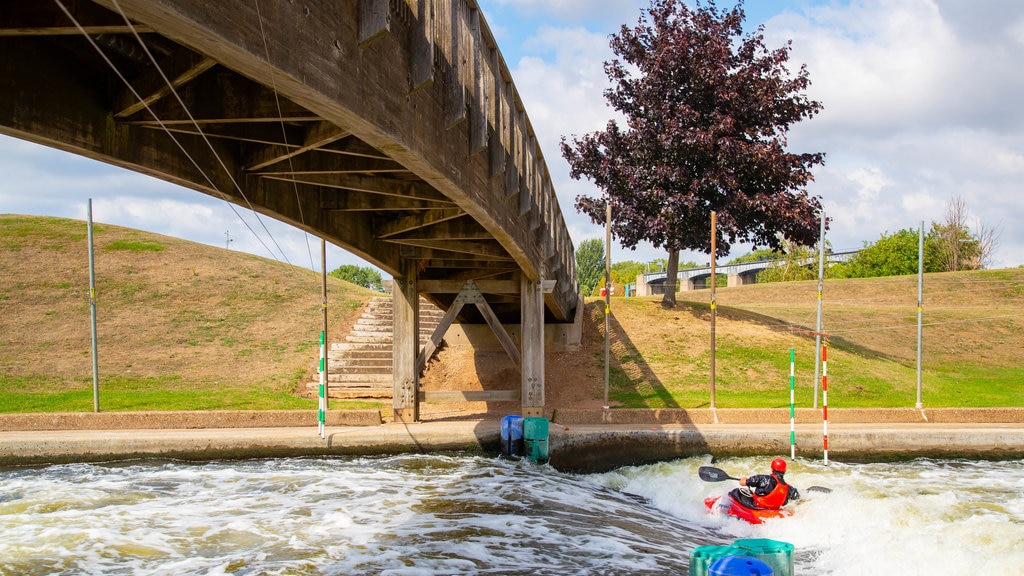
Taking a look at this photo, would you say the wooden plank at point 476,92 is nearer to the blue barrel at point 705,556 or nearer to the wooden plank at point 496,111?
the wooden plank at point 496,111

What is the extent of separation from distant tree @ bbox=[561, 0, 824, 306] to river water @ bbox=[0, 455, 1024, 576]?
39.3 feet

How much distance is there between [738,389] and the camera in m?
21.6

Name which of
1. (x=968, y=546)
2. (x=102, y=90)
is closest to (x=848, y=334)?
(x=968, y=546)

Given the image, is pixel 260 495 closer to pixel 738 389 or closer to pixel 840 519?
pixel 840 519

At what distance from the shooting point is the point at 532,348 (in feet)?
58.8

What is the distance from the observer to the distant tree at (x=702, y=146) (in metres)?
25.1

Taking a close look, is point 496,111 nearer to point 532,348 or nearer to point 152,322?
point 532,348

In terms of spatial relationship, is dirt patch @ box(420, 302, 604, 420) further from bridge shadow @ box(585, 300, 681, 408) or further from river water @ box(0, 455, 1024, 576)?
river water @ box(0, 455, 1024, 576)

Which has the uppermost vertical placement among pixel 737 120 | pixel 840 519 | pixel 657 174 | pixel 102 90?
pixel 737 120

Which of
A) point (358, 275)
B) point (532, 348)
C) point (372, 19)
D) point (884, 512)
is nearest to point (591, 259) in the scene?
point (358, 275)

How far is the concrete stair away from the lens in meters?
22.6

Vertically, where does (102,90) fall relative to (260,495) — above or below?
above

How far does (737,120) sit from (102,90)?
22648 mm

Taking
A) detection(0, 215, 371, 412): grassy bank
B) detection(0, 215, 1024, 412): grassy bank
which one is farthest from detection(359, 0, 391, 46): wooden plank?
detection(0, 215, 371, 412): grassy bank
